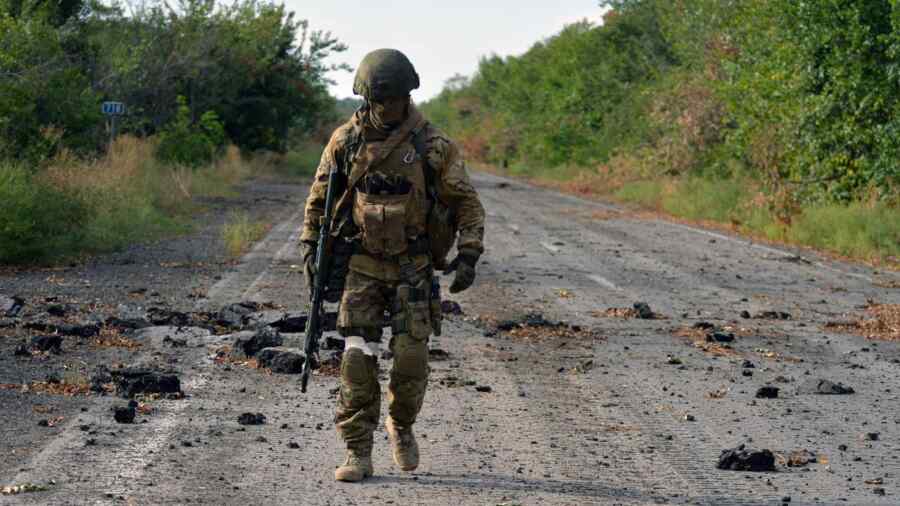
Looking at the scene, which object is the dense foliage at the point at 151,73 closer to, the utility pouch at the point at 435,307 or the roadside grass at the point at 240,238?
the roadside grass at the point at 240,238

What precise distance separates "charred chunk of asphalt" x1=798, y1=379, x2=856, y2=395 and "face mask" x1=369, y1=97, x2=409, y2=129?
143 inches

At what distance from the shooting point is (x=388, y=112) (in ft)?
19.1

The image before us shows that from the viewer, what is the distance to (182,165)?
1219 inches

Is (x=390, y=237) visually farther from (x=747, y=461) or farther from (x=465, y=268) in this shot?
(x=747, y=461)

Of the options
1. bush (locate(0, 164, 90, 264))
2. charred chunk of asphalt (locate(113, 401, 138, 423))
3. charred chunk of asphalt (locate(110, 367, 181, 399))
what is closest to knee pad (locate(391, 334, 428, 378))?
charred chunk of asphalt (locate(113, 401, 138, 423))

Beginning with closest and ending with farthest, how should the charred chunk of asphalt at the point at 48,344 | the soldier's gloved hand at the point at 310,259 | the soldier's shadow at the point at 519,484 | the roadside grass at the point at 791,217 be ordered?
the soldier's shadow at the point at 519,484, the soldier's gloved hand at the point at 310,259, the charred chunk of asphalt at the point at 48,344, the roadside grass at the point at 791,217

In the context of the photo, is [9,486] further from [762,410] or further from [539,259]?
[539,259]

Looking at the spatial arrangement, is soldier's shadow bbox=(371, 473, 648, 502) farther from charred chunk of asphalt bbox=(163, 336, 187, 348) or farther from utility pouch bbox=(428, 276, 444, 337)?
charred chunk of asphalt bbox=(163, 336, 187, 348)

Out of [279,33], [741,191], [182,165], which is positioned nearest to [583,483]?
[741,191]

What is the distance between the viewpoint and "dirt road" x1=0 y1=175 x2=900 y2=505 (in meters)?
5.69

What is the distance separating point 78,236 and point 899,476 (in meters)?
11.6

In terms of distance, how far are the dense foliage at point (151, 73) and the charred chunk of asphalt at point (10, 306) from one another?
5687 mm

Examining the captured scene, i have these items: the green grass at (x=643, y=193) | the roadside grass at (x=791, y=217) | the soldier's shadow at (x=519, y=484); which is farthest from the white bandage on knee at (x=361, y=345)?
the green grass at (x=643, y=193)

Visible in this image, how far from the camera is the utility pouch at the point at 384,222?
5789mm
